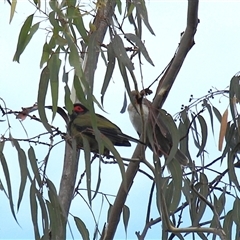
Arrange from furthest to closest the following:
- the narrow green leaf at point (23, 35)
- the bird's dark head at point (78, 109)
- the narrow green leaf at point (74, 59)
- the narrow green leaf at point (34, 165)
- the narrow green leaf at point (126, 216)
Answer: the bird's dark head at point (78, 109)
the narrow green leaf at point (126, 216)
the narrow green leaf at point (34, 165)
the narrow green leaf at point (23, 35)
the narrow green leaf at point (74, 59)

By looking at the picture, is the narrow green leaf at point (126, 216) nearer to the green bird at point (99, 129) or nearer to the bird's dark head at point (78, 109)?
the green bird at point (99, 129)

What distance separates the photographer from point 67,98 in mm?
1252

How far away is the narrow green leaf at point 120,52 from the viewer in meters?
1.17

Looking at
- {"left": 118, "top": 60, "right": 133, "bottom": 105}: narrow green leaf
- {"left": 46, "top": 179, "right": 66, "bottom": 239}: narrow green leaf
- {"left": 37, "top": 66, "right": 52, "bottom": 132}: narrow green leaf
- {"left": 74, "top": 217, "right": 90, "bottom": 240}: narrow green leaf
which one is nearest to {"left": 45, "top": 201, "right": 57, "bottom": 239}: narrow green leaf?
{"left": 46, "top": 179, "right": 66, "bottom": 239}: narrow green leaf

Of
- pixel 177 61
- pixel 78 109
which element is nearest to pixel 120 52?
pixel 177 61

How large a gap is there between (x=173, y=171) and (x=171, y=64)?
265 millimetres

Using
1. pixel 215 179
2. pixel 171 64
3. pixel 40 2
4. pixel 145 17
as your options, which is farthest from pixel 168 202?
pixel 40 2

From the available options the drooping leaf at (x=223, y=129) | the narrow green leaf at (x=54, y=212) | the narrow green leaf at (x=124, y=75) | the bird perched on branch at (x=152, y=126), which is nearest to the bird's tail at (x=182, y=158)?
the bird perched on branch at (x=152, y=126)

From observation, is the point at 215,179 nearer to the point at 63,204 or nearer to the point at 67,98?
the point at 63,204

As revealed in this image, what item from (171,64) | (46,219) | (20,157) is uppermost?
(171,64)

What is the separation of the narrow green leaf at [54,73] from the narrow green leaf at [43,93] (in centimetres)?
2

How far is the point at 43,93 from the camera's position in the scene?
4.04 feet

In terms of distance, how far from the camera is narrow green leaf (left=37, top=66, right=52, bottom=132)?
1.21 metres

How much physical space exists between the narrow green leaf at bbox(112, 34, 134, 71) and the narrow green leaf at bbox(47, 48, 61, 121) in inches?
4.9
